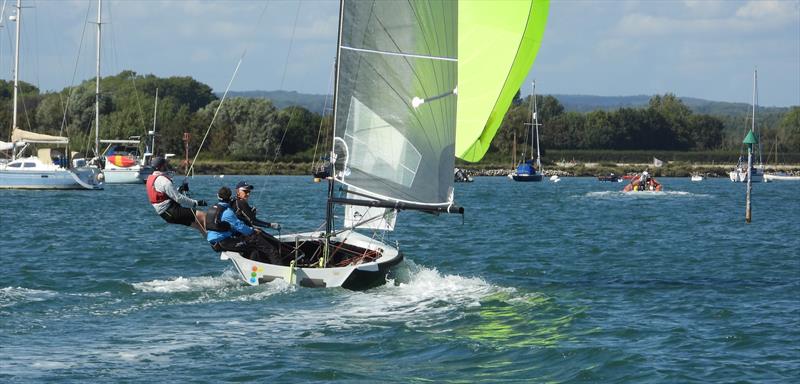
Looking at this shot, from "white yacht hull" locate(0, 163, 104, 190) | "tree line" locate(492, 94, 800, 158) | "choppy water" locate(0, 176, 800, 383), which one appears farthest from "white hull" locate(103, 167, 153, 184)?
"tree line" locate(492, 94, 800, 158)

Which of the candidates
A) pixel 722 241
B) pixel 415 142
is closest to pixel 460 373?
pixel 415 142

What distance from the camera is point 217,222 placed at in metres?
18.1

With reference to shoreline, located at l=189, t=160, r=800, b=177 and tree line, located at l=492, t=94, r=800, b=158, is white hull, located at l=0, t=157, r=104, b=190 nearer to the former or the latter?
shoreline, located at l=189, t=160, r=800, b=177

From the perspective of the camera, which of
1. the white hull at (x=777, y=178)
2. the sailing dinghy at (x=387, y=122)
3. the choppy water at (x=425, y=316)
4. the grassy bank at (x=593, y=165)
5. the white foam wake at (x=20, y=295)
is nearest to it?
the choppy water at (x=425, y=316)

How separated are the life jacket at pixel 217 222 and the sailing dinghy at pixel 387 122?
16.7 inches

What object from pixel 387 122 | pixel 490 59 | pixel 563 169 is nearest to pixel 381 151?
pixel 387 122

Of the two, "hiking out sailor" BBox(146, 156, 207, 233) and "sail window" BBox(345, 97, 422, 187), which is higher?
"sail window" BBox(345, 97, 422, 187)

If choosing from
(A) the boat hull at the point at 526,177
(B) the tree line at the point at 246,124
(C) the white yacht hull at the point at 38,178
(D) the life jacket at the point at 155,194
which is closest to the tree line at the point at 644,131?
(B) the tree line at the point at 246,124

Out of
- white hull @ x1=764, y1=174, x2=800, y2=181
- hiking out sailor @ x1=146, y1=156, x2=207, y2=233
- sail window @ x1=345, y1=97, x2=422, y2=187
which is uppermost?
sail window @ x1=345, y1=97, x2=422, y2=187

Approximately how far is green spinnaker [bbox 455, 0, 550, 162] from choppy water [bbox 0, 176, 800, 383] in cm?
280

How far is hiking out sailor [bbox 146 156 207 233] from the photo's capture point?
1767 cm

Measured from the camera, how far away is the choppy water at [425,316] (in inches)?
529

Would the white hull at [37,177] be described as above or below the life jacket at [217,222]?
below

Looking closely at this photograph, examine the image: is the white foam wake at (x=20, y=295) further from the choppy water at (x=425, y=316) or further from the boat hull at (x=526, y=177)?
the boat hull at (x=526, y=177)
